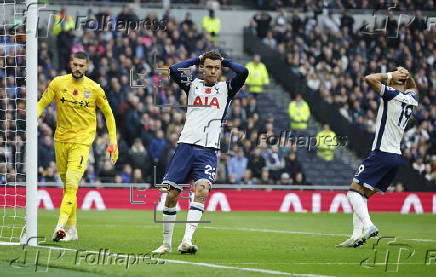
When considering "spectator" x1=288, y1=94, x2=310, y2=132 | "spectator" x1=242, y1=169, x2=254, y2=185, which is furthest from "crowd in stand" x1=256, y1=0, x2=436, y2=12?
"spectator" x1=242, y1=169, x2=254, y2=185

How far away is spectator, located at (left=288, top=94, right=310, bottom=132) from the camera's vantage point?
2956cm

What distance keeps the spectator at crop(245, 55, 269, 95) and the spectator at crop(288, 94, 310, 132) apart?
4.87ft

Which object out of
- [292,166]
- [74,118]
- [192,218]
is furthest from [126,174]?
[192,218]

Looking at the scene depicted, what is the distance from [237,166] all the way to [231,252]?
14133 millimetres

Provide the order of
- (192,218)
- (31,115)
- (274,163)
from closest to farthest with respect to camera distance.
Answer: (192,218) → (31,115) → (274,163)

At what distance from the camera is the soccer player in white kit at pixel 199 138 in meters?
12.6

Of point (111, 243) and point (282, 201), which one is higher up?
point (111, 243)

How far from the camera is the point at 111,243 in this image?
14016 mm

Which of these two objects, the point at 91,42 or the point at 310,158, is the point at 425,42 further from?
the point at 91,42

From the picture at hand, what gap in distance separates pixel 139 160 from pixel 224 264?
15.3m

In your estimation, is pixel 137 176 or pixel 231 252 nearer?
pixel 231 252

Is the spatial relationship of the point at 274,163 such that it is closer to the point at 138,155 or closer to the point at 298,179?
the point at 298,179

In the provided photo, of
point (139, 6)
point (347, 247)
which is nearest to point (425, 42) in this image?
point (139, 6)

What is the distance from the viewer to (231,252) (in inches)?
512
